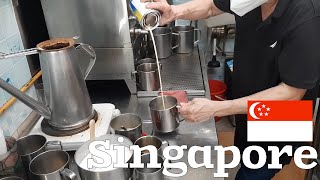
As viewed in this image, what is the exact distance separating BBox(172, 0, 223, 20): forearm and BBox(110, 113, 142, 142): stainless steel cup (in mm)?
550

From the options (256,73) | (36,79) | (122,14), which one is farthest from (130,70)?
(256,73)

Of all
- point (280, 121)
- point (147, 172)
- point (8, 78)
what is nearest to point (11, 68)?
point (8, 78)

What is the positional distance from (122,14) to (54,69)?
400mm

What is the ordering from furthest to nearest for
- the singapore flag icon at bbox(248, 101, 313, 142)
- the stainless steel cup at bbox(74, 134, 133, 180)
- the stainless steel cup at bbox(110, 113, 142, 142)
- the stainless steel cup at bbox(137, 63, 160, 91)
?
the stainless steel cup at bbox(137, 63, 160, 91) → the singapore flag icon at bbox(248, 101, 313, 142) → the stainless steel cup at bbox(110, 113, 142, 142) → the stainless steel cup at bbox(74, 134, 133, 180)

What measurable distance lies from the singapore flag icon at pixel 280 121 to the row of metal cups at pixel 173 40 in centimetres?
66

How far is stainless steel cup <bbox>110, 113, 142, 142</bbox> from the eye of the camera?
0.92 metres

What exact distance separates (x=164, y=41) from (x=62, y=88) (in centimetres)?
82

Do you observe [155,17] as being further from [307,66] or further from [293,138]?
[293,138]

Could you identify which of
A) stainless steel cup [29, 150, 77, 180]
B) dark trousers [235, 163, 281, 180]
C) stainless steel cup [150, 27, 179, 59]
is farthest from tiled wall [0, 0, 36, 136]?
dark trousers [235, 163, 281, 180]

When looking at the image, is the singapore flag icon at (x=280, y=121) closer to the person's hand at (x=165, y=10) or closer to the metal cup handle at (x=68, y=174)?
the person's hand at (x=165, y=10)

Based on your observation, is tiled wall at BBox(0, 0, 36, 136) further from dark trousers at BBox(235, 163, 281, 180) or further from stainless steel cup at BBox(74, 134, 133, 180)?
dark trousers at BBox(235, 163, 281, 180)

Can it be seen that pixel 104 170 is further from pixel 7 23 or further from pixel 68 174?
pixel 7 23

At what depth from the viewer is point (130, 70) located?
128 centimetres

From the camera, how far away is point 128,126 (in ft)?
3.33
